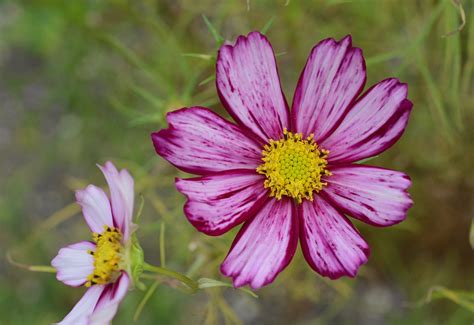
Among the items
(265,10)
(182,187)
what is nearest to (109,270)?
(182,187)

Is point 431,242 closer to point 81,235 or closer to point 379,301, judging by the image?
point 379,301

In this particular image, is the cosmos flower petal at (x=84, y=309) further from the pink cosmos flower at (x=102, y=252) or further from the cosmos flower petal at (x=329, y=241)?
the cosmos flower petal at (x=329, y=241)

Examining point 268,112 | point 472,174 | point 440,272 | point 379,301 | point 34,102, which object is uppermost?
point 268,112

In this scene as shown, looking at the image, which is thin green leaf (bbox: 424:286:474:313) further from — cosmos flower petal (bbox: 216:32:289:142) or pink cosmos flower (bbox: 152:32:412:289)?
cosmos flower petal (bbox: 216:32:289:142)

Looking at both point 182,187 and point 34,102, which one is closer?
point 182,187

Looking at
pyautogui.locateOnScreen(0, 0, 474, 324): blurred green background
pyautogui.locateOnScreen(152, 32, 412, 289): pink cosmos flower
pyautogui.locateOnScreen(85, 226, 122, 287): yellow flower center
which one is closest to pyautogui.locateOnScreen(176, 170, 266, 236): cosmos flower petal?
pyautogui.locateOnScreen(152, 32, 412, 289): pink cosmos flower

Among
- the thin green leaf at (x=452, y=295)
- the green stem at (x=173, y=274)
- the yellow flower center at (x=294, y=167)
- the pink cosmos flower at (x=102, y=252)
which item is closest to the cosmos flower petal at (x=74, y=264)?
the pink cosmos flower at (x=102, y=252)

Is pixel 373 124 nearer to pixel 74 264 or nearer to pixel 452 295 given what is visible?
pixel 452 295
